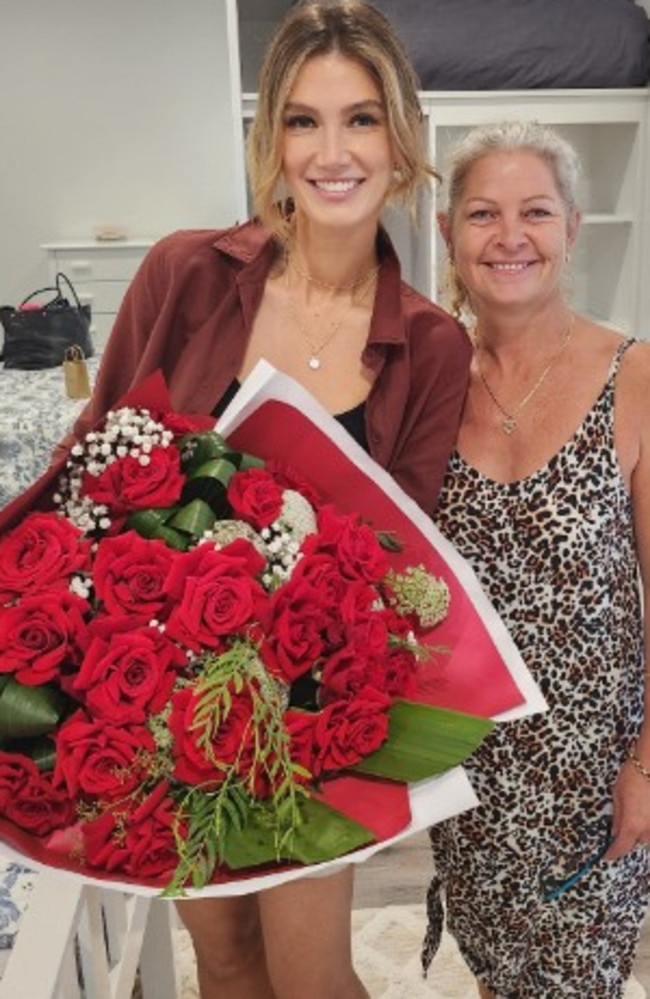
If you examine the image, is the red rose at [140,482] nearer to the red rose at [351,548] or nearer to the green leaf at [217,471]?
the green leaf at [217,471]

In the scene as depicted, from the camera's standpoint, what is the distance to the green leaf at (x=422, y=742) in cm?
80

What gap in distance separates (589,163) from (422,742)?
3.04 metres

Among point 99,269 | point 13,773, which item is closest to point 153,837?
point 13,773

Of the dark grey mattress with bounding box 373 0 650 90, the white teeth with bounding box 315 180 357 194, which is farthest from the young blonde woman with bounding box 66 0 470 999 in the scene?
the dark grey mattress with bounding box 373 0 650 90

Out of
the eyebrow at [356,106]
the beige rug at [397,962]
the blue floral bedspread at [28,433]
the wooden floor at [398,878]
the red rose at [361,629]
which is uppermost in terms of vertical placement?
the eyebrow at [356,106]

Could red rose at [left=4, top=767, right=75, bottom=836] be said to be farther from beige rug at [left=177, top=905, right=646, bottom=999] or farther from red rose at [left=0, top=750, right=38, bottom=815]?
beige rug at [left=177, top=905, right=646, bottom=999]

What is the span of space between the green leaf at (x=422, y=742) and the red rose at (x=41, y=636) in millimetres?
241

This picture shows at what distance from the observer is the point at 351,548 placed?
81 cm

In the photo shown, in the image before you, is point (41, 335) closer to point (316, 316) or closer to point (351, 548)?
point (316, 316)

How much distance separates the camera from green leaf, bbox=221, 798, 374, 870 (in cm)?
73

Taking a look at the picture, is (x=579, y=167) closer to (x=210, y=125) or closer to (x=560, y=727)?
(x=560, y=727)

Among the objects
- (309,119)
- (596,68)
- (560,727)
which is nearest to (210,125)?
(596,68)

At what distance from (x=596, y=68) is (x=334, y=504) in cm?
256

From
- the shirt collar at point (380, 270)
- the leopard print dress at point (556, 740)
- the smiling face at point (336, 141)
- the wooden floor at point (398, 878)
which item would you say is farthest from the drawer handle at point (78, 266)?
the leopard print dress at point (556, 740)
